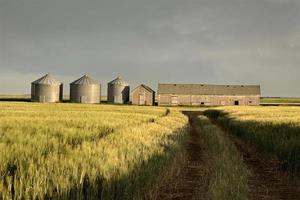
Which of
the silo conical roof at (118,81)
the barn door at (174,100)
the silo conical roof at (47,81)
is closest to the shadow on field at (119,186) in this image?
the barn door at (174,100)

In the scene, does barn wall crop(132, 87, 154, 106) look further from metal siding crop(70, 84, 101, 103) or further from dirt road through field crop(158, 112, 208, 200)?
dirt road through field crop(158, 112, 208, 200)

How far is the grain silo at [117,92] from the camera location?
324ft

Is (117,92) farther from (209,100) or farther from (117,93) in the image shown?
(209,100)

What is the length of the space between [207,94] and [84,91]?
99.3ft

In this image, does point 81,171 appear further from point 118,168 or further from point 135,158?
point 135,158

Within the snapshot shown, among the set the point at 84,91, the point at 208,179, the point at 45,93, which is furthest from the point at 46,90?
→ the point at 208,179

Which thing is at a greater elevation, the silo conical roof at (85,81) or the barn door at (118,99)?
the silo conical roof at (85,81)

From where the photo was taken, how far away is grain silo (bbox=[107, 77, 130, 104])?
98625 millimetres

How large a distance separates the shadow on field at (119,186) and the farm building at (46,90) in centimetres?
8846

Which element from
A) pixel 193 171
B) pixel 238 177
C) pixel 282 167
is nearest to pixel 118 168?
pixel 238 177

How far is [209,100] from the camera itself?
3962 inches

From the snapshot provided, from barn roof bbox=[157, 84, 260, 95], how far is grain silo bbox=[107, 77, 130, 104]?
28.7 ft

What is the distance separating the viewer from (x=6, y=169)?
22.7ft

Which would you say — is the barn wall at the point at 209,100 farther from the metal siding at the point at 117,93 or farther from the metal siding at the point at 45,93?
the metal siding at the point at 45,93
